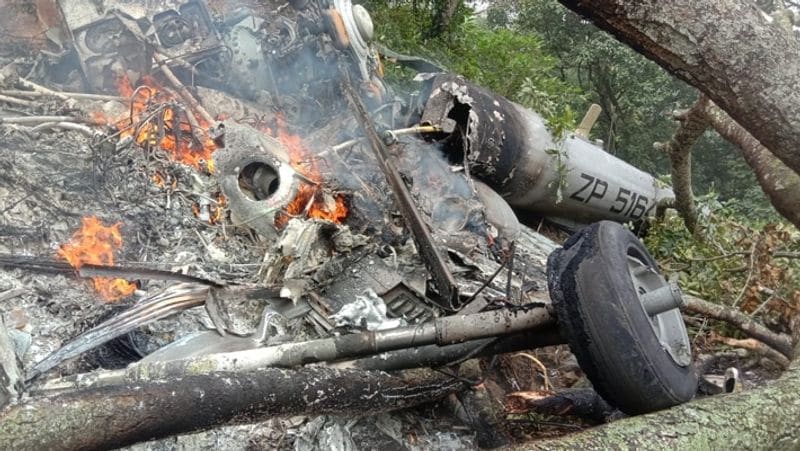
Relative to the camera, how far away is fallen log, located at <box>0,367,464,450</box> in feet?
5.48

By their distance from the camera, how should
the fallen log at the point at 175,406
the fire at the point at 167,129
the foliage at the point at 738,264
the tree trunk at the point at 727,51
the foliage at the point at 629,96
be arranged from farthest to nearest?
1. the foliage at the point at 629,96
2. the fire at the point at 167,129
3. the foliage at the point at 738,264
4. the tree trunk at the point at 727,51
5. the fallen log at the point at 175,406

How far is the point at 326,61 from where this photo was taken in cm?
592

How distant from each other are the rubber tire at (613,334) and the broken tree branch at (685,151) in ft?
8.81

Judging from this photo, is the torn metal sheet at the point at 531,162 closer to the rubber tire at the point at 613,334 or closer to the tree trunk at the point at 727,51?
the rubber tire at the point at 613,334

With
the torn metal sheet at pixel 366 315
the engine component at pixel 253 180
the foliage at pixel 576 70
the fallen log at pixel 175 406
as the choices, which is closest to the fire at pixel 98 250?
the engine component at pixel 253 180

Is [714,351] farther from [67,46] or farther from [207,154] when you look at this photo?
[67,46]

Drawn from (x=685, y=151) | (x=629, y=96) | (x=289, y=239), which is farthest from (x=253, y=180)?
(x=629, y=96)

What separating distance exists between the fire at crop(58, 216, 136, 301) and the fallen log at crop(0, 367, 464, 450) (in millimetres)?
1768

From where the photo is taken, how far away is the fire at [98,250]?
3887 millimetres

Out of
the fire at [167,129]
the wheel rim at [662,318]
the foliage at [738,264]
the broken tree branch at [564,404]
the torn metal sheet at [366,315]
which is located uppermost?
the fire at [167,129]

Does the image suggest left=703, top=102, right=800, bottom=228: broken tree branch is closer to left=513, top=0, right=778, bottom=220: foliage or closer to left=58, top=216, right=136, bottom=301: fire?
left=58, top=216, right=136, bottom=301: fire

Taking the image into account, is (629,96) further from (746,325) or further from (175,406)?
(175,406)

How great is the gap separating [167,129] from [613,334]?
4.14 metres

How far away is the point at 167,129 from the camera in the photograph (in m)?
5.42
